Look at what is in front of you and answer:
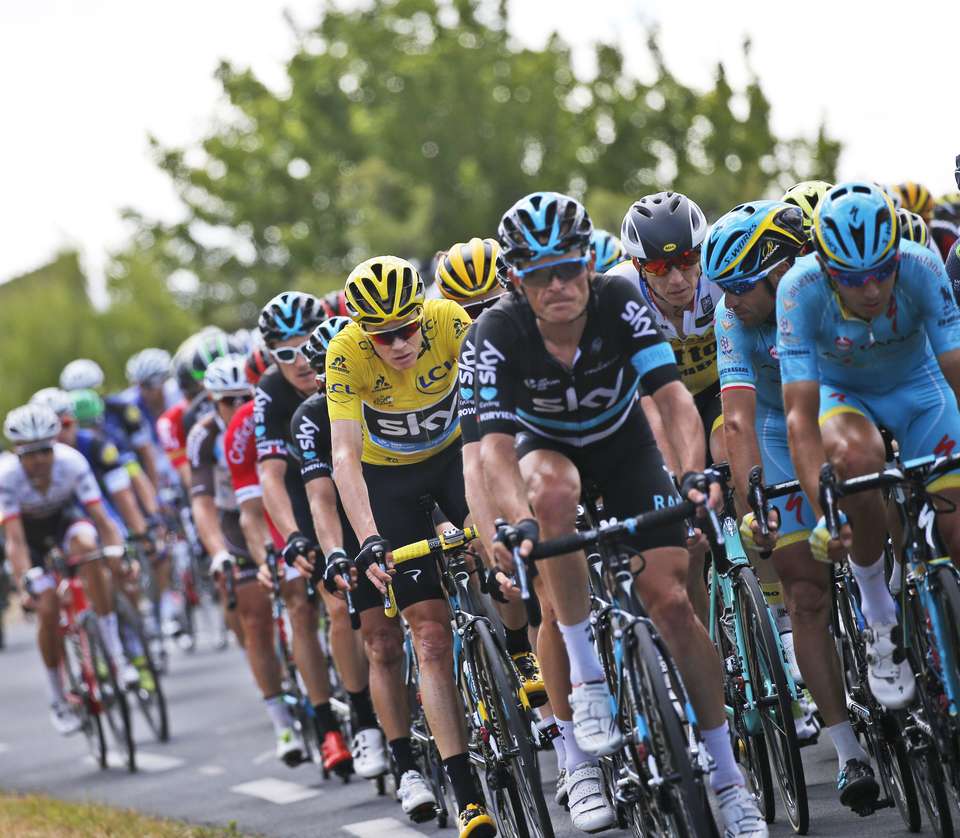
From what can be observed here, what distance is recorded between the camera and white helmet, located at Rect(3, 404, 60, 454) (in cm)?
1313

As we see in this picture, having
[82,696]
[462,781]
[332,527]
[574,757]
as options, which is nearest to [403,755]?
[462,781]

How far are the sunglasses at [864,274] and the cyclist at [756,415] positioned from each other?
1.01 m

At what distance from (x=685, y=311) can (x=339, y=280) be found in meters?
35.1

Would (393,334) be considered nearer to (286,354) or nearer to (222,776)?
(286,354)

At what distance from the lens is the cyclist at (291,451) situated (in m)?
9.60

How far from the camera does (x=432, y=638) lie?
7.53 meters

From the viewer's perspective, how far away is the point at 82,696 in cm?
1305

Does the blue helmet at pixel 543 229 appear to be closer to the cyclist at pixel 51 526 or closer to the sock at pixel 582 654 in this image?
the sock at pixel 582 654

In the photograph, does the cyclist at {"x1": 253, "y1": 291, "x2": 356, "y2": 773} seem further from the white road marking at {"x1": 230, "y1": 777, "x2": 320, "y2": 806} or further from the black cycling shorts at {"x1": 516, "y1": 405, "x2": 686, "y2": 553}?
the black cycling shorts at {"x1": 516, "y1": 405, "x2": 686, "y2": 553}

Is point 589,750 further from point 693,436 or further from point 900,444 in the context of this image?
point 900,444

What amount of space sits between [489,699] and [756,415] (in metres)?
1.61

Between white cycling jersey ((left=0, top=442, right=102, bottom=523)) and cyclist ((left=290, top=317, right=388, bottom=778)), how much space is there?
13.9 feet

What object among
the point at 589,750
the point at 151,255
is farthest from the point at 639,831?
the point at 151,255

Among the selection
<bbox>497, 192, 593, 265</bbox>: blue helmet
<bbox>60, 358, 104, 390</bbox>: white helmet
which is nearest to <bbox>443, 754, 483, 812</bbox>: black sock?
<bbox>497, 192, 593, 265</bbox>: blue helmet
